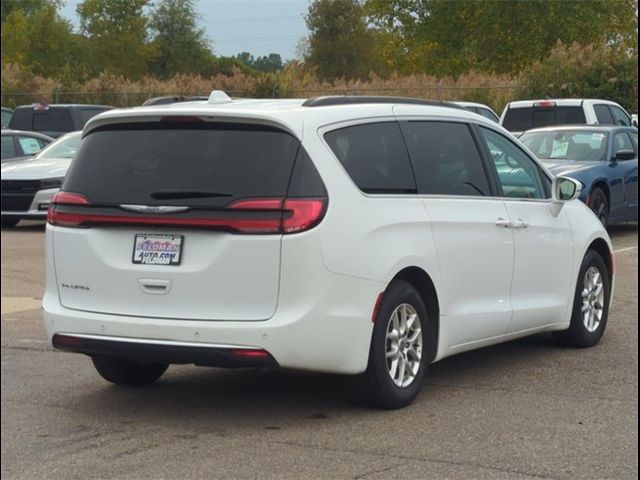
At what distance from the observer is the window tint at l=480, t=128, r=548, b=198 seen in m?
7.94

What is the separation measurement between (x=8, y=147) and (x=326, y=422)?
624 inches

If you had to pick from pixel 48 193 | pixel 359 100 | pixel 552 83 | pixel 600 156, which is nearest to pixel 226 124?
pixel 359 100

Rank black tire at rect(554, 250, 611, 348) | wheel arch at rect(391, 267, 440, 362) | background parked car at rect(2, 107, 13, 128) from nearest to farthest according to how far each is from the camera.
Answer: wheel arch at rect(391, 267, 440, 362), black tire at rect(554, 250, 611, 348), background parked car at rect(2, 107, 13, 128)

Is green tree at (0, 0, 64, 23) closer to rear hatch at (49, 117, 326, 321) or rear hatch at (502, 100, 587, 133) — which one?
rear hatch at (49, 117, 326, 321)

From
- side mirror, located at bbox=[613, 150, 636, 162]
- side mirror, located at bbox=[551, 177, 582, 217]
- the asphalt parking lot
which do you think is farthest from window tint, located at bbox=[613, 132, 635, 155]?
side mirror, located at bbox=[551, 177, 582, 217]

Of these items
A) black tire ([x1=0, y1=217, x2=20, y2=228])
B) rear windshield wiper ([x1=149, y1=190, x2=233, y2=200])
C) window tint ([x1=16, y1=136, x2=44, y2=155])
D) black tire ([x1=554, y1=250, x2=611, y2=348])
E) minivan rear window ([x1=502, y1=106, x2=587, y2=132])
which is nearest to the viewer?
rear windshield wiper ([x1=149, y1=190, x2=233, y2=200])

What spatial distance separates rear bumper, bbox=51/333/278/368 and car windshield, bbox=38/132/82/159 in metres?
13.2

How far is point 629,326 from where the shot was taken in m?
9.66

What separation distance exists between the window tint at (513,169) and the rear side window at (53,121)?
1664cm

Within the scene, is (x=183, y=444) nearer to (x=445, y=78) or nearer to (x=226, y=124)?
(x=226, y=124)

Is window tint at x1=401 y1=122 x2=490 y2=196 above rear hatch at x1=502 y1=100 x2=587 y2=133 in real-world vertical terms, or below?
above

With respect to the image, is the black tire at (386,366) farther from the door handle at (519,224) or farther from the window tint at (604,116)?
the window tint at (604,116)

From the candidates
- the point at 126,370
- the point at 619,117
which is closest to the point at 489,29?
the point at 126,370

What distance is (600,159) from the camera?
53.4 feet
